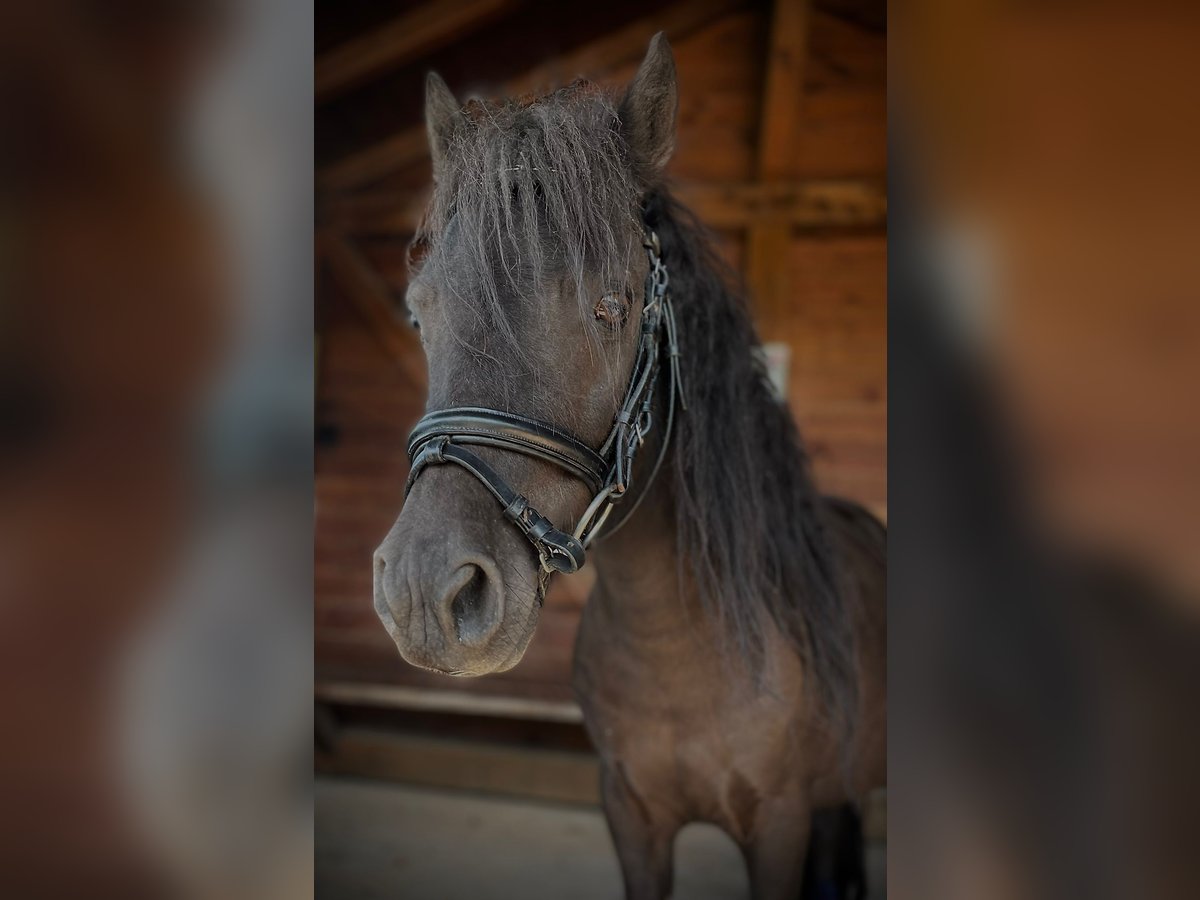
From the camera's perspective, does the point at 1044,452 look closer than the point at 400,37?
Yes

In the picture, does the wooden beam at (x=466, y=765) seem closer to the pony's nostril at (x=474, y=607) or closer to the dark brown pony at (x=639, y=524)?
the dark brown pony at (x=639, y=524)

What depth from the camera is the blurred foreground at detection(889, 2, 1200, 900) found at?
2.52ft

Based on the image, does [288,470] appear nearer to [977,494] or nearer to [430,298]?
[430,298]

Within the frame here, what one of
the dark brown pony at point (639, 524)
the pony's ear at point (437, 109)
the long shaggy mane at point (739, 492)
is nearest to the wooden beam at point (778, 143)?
the long shaggy mane at point (739, 492)

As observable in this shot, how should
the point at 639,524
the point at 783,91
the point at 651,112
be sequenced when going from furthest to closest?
the point at 783,91
the point at 639,524
the point at 651,112

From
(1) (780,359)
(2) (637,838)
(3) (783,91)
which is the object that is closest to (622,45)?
(3) (783,91)

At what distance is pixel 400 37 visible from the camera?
360 centimetres

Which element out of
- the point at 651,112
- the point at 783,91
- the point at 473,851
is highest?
the point at 783,91

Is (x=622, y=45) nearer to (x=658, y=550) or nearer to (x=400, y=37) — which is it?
(x=400, y=37)

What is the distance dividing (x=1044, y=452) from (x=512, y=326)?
759mm

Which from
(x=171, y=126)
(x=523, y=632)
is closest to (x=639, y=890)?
(x=523, y=632)

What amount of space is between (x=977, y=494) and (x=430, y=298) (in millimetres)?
894

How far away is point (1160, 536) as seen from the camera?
75cm

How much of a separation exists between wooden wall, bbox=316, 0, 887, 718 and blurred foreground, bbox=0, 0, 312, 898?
10.2 ft
